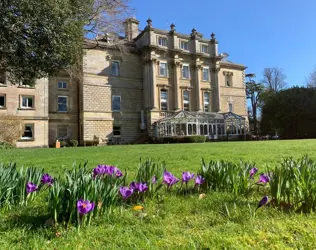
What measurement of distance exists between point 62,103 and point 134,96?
30.1 feet

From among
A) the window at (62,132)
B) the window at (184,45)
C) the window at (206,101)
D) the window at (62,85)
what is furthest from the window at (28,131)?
the window at (206,101)

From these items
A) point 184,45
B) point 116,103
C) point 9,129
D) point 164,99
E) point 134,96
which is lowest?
point 9,129

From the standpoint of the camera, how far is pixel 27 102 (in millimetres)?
27766

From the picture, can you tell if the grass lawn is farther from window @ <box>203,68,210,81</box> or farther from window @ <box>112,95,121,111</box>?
window @ <box>203,68,210,81</box>

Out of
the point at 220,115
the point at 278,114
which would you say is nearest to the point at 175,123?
the point at 220,115

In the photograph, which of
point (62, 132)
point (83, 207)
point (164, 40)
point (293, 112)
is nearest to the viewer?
point (83, 207)

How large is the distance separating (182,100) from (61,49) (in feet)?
94.0

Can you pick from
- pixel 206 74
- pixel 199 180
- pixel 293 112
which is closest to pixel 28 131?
pixel 206 74

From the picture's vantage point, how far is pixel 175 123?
110 ft

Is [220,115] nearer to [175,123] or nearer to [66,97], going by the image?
[175,123]

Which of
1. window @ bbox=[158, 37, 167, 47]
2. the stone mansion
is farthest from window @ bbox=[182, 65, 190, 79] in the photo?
window @ bbox=[158, 37, 167, 47]

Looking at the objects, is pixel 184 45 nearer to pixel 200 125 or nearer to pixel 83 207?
pixel 200 125

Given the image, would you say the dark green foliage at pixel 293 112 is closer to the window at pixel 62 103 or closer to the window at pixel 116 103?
the window at pixel 116 103

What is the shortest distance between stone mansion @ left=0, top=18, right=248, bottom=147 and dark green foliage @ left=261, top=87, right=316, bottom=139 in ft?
15.7
